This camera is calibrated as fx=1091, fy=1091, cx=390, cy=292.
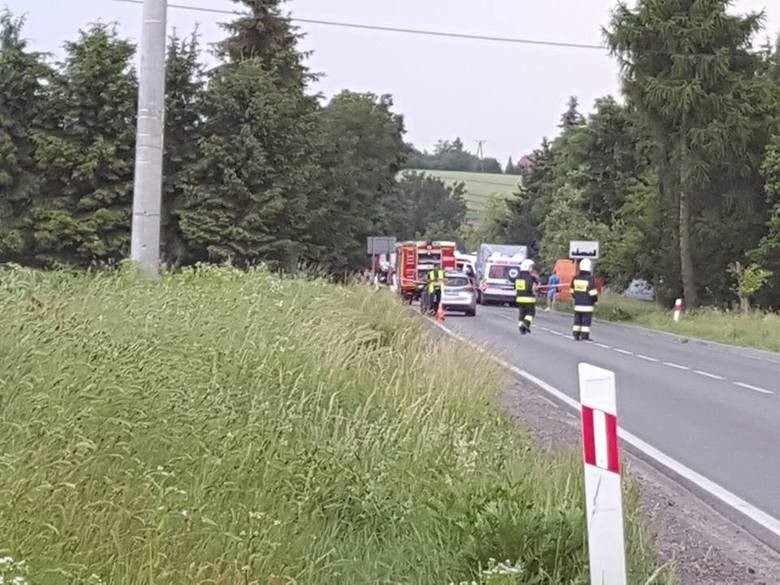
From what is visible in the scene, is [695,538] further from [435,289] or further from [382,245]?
[382,245]

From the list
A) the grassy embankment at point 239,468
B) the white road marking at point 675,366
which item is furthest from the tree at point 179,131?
the grassy embankment at point 239,468

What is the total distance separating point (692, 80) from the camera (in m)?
37.1

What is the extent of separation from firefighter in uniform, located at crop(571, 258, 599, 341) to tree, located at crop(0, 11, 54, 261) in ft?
62.3

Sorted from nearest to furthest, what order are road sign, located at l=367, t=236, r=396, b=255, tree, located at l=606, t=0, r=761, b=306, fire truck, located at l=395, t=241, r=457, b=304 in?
1. tree, located at l=606, t=0, r=761, b=306
2. fire truck, located at l=395, t=241, r=457, b=304
3. road sign, located at l=367, t=236, r=396, b=255

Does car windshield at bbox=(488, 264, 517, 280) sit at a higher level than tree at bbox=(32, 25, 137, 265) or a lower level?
lower

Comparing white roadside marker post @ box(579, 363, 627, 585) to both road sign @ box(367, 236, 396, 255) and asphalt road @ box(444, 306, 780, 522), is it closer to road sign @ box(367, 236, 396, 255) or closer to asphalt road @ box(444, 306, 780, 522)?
asphalt road @ box(444, 306, 780, 522)

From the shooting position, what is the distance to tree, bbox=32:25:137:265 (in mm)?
35344

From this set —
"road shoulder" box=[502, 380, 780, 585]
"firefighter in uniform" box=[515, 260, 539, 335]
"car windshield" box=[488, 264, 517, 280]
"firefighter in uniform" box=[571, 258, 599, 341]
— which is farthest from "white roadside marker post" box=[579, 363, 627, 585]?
"car windshield" box=[488, 264, 517, 280]

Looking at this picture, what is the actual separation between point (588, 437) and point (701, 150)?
112 ft

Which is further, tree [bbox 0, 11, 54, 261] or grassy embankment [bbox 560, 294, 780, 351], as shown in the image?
tree [bbox 0, 11, 54, 261]

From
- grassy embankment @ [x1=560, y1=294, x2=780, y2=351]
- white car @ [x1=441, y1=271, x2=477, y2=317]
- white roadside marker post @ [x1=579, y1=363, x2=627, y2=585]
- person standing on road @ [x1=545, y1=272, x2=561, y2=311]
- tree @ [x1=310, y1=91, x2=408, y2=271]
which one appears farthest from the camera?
tree @ [x1=310, y1=91, x2=408, y2=271]

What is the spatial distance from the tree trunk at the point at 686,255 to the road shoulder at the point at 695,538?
3102 centimetres

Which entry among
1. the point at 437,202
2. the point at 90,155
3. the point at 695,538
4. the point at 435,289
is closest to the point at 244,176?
the point at 90,155

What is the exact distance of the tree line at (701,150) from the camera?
37250 mm
